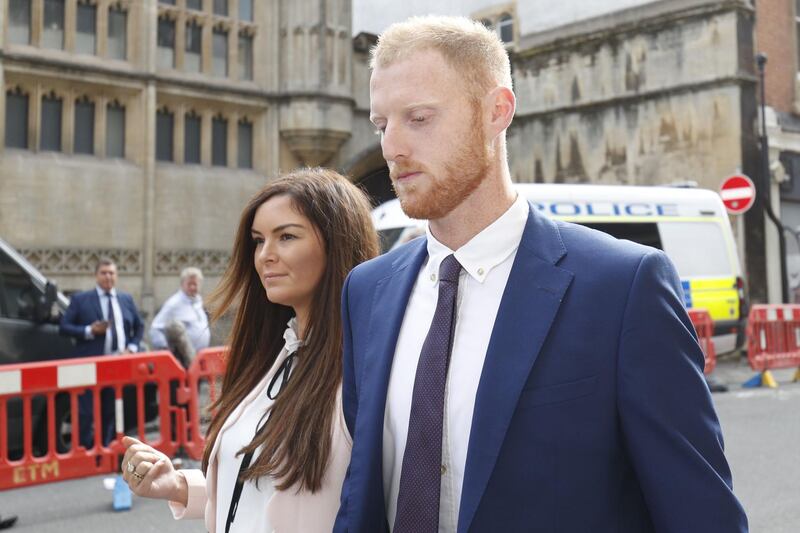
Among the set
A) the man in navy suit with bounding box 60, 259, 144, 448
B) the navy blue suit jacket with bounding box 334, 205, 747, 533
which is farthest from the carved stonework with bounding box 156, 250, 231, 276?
the navy blue suit jacket with bounding box 334, 205, 747, 533

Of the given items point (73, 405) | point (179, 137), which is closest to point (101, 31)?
point (179, 137)

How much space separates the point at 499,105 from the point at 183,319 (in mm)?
7602

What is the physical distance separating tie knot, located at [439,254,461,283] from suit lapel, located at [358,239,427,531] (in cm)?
12

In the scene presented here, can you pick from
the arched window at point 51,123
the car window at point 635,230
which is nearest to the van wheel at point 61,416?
the car window at point 635,230

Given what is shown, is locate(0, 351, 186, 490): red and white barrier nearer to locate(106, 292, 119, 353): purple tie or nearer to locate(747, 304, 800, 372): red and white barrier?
locate(106, 292, 119, 353): purple tie

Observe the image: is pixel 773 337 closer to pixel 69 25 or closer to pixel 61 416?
pixel 61 416

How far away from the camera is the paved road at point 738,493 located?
4.91 meters

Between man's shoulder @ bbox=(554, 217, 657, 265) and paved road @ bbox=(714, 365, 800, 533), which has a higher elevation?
man's shoulder @ bbox=(554, 217, 657, 265)

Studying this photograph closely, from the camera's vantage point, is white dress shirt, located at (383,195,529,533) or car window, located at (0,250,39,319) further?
car window, located at (0,250,39,319)

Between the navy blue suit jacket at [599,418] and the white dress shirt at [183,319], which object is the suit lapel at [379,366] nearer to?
the navy blue suit jacket at [599,418]

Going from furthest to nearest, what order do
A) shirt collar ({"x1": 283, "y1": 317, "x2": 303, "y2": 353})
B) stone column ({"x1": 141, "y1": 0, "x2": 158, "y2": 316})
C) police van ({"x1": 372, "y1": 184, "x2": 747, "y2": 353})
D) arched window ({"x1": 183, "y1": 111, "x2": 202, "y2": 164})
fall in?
arched window ({"x1": 183, "y1": 111, "x2": 202, "y2": 164})
stone column ({"x1": 141, "y1": 0, "x2": 158, "y2": 316})
police van ({"x1": 372, "y1": 184, "x2": 747, "y2": 353})
shirt collar ({"x1": 283, "y1": 317, "x2": 303, "y2": 353})

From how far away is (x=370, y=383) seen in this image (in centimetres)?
159

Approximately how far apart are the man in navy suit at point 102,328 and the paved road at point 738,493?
1.63 ft

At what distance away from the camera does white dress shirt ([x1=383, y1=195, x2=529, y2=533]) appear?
1477 millimetres
